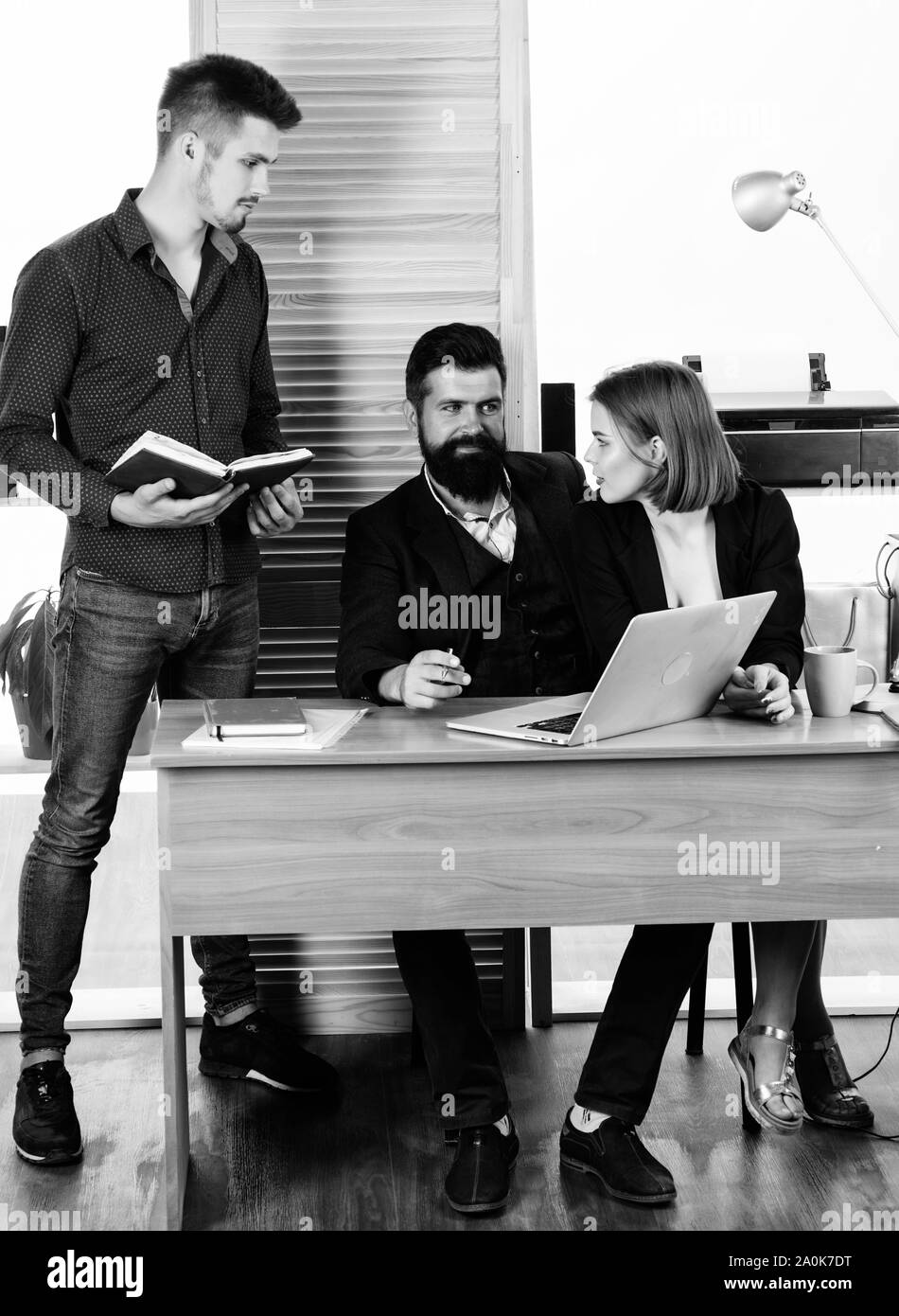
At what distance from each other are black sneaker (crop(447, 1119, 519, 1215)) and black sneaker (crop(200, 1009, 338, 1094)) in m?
0.49

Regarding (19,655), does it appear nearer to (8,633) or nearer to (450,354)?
(8,633)

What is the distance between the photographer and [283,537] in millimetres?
2914

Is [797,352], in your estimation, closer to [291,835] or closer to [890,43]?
[890,43]

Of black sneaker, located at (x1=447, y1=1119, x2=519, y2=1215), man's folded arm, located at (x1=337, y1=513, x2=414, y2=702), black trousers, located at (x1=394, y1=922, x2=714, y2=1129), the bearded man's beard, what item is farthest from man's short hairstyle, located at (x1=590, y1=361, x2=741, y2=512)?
black sneaker, located at (x1=447, y1=1119, x2=519, y2=1215)

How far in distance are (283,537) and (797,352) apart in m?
1.22

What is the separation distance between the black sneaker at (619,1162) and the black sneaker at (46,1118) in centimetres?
85

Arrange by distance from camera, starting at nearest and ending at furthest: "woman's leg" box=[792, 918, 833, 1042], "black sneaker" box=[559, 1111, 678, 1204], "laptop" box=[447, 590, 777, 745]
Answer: "laptop" box=[447, 590, 777, 745], "black sneaker" box=[559, 1111, 678, 1204], "woman's leg" box=[792, 918, 833, 1042]

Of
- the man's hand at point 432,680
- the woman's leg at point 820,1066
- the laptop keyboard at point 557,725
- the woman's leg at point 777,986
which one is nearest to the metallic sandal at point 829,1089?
the woman's leg at point 820,1066

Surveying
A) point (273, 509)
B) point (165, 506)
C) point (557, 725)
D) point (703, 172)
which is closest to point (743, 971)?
point (557, 725)

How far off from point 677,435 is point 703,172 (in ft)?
4.22

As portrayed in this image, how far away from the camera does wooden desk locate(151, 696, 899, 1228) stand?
1954mm

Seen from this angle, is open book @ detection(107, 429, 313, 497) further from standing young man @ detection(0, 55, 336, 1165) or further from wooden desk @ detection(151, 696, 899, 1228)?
wooden desk @ detection(151, 696, 899, 1228)

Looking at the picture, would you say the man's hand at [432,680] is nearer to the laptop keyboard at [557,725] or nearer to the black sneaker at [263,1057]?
the laptop keyboard at [557,725]
